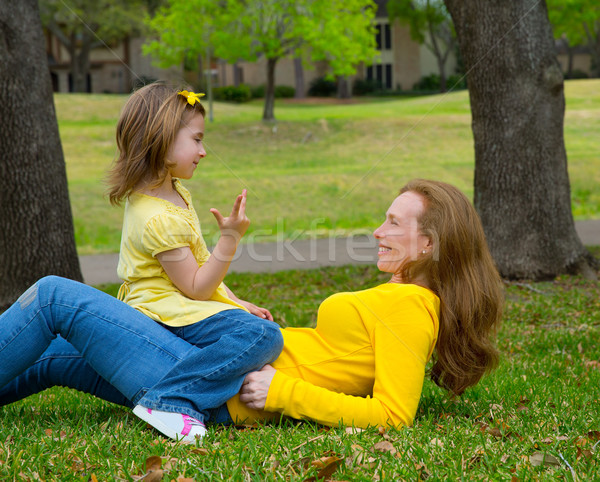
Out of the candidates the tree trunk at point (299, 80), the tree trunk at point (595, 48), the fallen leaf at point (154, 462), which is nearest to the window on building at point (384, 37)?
the tree trunk at point (299, 80)

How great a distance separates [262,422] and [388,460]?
2.30 ft

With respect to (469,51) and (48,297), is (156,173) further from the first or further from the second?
(469,51)

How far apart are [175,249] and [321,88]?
42113 mm

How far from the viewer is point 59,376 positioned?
323cm

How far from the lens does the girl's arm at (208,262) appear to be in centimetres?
290

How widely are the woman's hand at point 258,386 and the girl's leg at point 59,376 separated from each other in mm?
618

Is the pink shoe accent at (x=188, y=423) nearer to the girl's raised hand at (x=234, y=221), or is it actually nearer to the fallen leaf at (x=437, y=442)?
the girl's raised hand at (x=234, y=221)

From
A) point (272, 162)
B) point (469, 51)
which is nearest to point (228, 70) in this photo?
point (272, 162)

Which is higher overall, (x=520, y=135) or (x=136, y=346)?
(x=520, y=135)

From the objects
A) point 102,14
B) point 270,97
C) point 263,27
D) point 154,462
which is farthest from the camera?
point 102,14

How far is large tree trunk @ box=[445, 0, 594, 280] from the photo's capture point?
24.1 feet

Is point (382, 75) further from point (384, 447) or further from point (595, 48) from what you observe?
point (384, 447)

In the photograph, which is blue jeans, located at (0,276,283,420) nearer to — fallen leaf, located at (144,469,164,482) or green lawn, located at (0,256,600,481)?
green lawn, located at (0,256,600,481)

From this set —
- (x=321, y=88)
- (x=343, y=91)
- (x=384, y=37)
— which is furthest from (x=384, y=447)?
(x=384, y=37)
